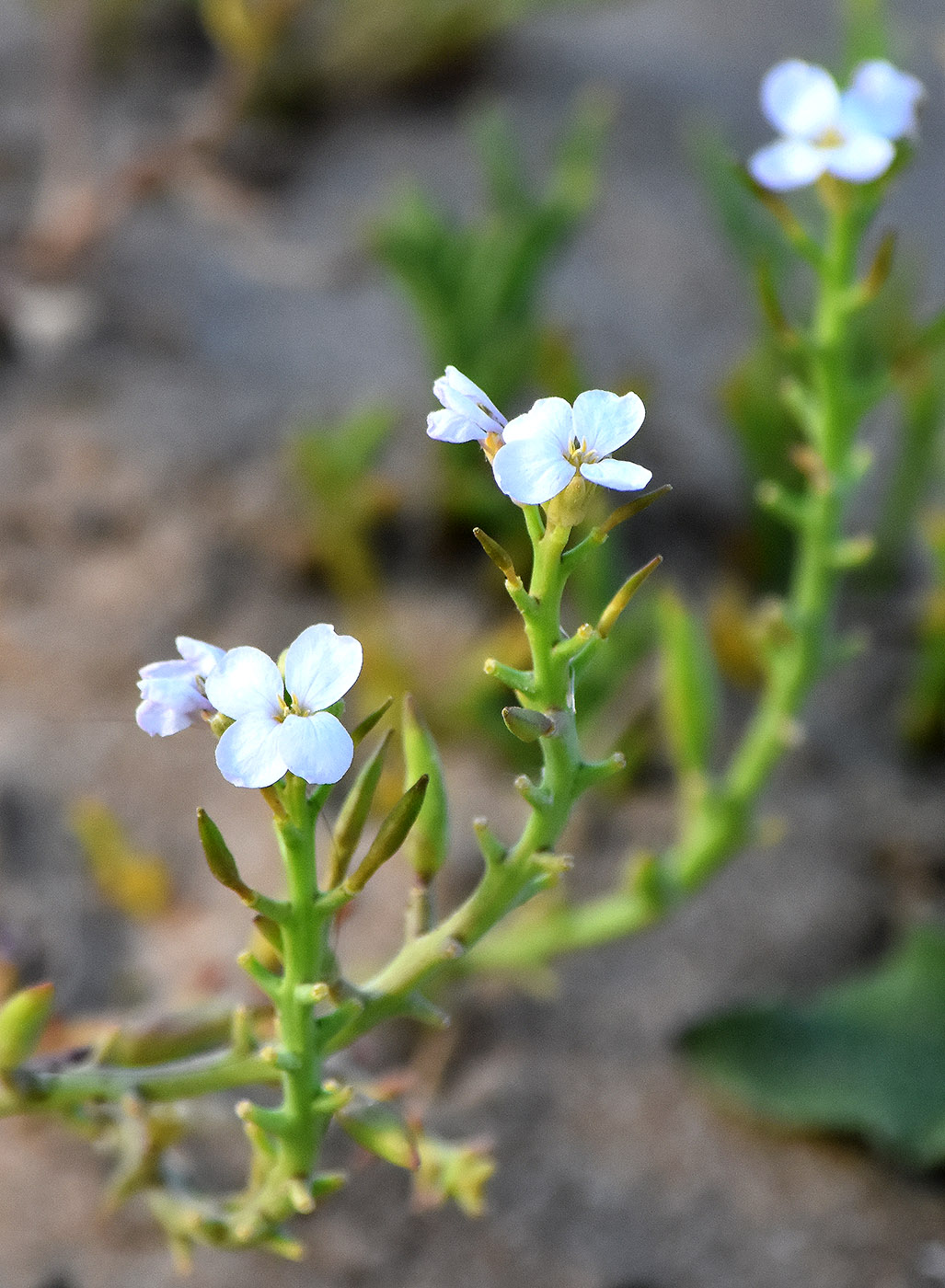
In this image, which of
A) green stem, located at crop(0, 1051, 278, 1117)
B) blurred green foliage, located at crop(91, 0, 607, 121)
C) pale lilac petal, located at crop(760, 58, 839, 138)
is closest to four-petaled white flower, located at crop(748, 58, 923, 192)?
pale lilac petal, located at crop(760, 58, 839, 138)

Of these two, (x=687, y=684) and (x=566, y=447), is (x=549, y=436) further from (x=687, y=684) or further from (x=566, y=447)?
(x=687, y=684)

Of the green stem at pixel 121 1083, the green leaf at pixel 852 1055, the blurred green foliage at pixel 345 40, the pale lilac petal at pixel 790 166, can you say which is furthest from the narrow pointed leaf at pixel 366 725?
the blurred green foliage at pixel 345 40

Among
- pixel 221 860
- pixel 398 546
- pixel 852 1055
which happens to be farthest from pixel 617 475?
pixel 398 546

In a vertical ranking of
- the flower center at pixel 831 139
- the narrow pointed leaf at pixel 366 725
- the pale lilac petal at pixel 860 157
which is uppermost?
the flower center at pixel 831 139

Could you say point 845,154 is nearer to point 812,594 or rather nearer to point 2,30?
point 812,594

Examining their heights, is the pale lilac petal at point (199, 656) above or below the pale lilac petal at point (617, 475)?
below

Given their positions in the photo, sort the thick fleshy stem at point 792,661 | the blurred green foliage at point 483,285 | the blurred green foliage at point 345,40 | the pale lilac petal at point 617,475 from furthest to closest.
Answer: the blurred green foliage at point 345,40
the blurred green foliage at point 483,285
the thick fleshy stem at point 792,661
the pale lilac petal at point 617,475

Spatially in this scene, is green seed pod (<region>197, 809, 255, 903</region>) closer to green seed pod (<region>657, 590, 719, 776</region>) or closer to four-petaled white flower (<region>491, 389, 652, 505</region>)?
four-petaled white flower (<region>491, 389, 652, 505</region>)

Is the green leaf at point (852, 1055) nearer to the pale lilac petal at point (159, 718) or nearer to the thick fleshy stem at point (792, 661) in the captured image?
the thick fleshy stem at point (792, 661)
